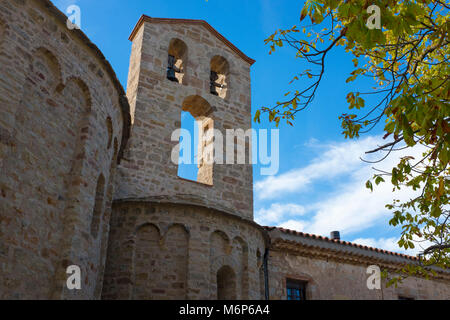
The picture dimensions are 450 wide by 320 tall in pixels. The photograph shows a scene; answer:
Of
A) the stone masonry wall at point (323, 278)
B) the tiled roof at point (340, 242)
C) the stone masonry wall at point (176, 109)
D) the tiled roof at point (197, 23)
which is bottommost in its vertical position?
the stone masonry wall at point (323, 278)

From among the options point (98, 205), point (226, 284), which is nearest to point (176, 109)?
point (226, 284)

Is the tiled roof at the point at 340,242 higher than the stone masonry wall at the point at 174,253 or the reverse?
higher

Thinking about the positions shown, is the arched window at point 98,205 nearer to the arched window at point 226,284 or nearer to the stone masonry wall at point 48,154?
the stone masonry wall at point 48,154

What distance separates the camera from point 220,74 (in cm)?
1602

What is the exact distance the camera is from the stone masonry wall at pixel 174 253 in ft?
32.3

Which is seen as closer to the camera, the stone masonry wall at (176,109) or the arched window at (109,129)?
the arched window at (109,129)

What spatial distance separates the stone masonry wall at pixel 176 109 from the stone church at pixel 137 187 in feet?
0.12

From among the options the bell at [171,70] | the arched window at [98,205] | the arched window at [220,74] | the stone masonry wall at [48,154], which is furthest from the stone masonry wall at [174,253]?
the arched window at [220,74]

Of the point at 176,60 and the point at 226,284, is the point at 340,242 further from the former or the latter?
the point at 176,60

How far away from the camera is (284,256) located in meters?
13.7

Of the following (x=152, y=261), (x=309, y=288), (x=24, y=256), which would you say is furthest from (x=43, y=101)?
(x=309, y=288)

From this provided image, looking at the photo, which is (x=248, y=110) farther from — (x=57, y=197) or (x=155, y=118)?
(x=57, y=197)

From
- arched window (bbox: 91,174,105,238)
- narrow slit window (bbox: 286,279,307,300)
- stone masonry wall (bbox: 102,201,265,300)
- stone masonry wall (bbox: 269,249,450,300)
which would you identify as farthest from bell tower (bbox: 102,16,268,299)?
arched window (bbox: 91,174,105,238)

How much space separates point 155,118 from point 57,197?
21.3ft
